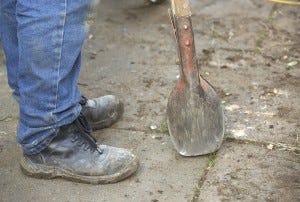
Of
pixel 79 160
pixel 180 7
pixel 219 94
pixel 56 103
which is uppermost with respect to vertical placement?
pixel 180 7

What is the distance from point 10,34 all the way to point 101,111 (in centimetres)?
53

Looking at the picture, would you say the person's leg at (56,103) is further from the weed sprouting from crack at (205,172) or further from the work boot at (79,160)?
the weed sprouting from crack at (205,172)

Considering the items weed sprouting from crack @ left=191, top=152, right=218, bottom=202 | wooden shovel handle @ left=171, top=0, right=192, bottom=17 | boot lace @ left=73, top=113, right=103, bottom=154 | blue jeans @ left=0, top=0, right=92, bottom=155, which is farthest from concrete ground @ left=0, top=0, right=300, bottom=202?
wooden shovel handle @ left=171, top=0, right=192, bottom=17

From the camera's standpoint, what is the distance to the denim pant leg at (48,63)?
195 centimetres

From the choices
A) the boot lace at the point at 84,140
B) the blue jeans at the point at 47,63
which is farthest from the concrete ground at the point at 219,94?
the blue jeans at the point at 47,63

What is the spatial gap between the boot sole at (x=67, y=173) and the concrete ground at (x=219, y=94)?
0.08 feet

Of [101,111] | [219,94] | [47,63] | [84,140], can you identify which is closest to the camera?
[47,63]

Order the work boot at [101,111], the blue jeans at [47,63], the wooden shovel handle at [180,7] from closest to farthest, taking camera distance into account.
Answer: the blue jeans at [47,63], the wooden shovel handle at [180,7], the work boot at [101,111]

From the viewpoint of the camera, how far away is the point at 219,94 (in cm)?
284

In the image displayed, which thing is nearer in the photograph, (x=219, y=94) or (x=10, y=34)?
(x=10, y=34)

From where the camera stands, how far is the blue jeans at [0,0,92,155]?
1.95 metres

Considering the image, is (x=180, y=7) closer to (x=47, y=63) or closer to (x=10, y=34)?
(x=47, y=63)

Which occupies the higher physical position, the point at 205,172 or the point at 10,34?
Result: the point at 10,34

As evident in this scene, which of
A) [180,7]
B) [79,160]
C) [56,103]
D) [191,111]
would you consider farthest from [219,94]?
[56,103]
